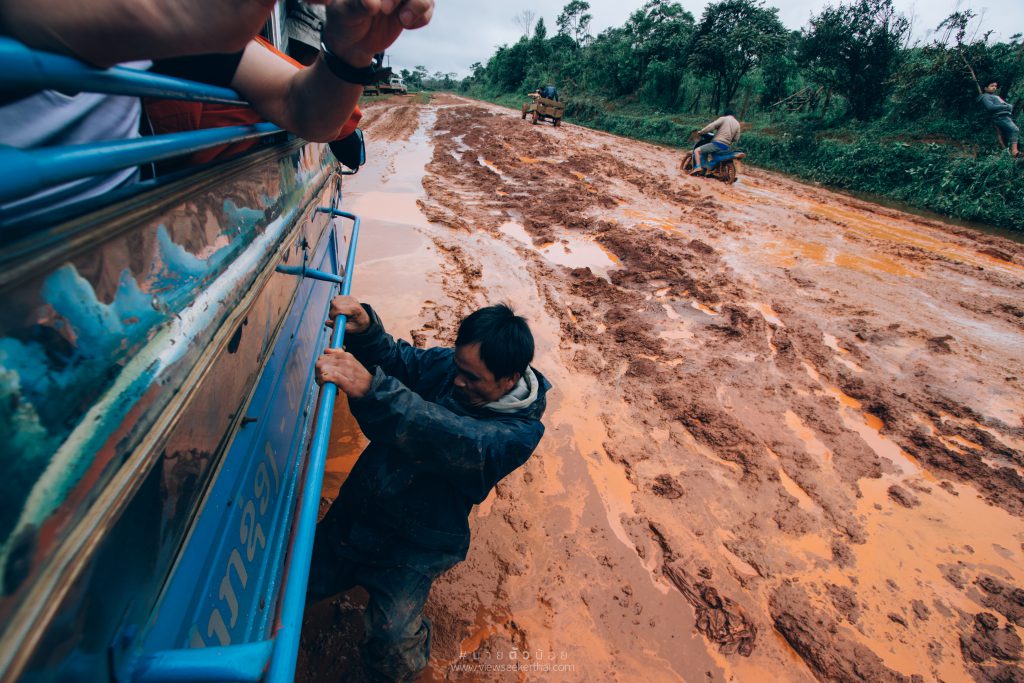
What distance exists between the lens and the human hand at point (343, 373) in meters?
1.19

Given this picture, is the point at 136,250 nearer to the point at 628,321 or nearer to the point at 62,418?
the point at 62,418

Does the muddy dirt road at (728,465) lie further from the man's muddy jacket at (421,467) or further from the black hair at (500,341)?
the black hair at (500,341)

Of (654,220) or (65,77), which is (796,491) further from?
(654,220)

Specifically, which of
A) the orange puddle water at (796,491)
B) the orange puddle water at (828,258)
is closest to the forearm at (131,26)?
the orange puddle water at (796,491)

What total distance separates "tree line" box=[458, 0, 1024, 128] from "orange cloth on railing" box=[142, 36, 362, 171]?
Answer: 17.6 metres

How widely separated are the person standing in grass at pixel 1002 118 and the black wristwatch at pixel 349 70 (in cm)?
1539

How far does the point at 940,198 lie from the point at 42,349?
564 inches

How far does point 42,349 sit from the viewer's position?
60 centimetres

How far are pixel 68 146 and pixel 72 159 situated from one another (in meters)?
0.04

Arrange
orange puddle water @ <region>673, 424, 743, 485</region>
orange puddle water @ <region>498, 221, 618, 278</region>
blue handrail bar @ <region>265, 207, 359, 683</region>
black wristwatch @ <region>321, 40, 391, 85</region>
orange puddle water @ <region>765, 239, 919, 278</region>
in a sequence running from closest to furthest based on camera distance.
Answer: blue handrail bar @ <region>265, 207, 359, 683</region>, black wristwatch @ <region>321, 40, 391, 85</region>, orange puddle water @ <region>673, 424, 743, 485</region>, orange puddle water @ <region>498, 221, 618, 278</region>, orange puddle water @ <region>765, 239, 919, 278</region>

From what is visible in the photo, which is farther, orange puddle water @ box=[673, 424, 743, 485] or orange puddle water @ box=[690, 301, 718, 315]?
orange puddle water @ box=[690, 301, 718, 315]

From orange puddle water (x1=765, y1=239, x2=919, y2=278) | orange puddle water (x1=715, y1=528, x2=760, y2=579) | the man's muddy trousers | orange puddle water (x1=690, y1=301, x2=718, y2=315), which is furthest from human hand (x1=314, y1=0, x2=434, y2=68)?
orange puddle water (x1=765, y1=239, x2=919, y2=278)

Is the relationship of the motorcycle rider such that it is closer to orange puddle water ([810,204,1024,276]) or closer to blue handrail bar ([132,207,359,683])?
orange puddle water ([810,204,1024,276])

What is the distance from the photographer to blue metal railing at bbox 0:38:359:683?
50cm
